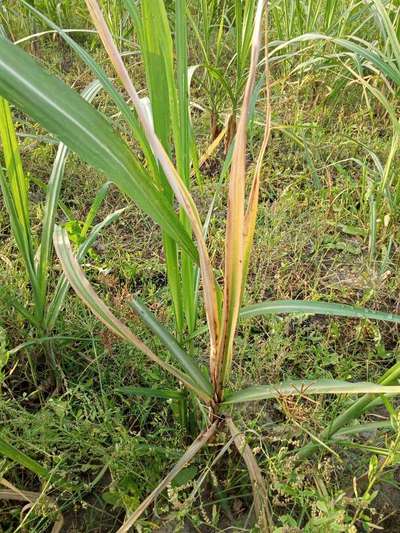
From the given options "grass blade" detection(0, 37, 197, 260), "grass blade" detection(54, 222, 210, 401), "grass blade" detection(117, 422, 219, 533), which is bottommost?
"grass blade" detection(117, 422, 219, 533)

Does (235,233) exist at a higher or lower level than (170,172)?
lower

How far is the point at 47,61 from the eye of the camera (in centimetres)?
191

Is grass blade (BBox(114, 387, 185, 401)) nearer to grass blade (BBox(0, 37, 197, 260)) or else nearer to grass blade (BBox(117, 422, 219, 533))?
grass blade (BBox(117, 422, 219, 533))

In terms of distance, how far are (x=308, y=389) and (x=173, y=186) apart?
31 cm

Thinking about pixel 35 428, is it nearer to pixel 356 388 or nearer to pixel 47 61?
pixel 356 388

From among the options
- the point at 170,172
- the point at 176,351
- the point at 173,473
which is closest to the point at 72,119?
the point at 170,172

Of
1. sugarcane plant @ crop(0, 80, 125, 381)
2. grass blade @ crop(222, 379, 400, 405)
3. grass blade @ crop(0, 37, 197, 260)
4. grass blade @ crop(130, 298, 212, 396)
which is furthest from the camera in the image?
sugarcane plant @ crop(0, 80, 125, 381)

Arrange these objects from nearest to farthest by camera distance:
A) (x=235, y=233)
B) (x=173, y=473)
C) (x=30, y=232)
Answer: (x=235, y=233) < (x=173, y=473) < (x=30, y=232)

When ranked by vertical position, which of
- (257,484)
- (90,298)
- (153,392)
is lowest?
(257,484)

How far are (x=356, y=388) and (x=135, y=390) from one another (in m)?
0.32

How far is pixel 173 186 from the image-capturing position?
58 centimetres

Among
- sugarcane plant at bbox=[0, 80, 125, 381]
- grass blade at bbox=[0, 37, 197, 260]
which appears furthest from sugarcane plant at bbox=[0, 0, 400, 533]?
sugarcane plant at bbox=[0, 80, 125, 381]

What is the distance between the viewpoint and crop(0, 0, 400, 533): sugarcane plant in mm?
512

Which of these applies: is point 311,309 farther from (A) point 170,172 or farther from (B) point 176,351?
(A) point 170,172
